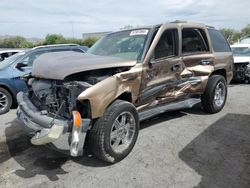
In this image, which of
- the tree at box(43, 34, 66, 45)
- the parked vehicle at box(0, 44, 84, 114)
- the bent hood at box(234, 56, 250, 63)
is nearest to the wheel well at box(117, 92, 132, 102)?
the parked vehicle at box(0, 44, 84, 114)

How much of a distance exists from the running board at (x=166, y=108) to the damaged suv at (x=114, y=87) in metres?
0.02

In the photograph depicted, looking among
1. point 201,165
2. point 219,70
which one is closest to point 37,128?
point 201,165

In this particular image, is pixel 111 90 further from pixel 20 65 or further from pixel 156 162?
pixel 20 65

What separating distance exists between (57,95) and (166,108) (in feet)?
7.13

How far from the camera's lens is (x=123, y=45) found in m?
5.10

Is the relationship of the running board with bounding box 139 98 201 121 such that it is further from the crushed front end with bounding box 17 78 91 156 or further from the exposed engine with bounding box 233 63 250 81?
the exposed engine with bounding box 233 63 250 81

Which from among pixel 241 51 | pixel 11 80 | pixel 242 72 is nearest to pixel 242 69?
pixel 242 72

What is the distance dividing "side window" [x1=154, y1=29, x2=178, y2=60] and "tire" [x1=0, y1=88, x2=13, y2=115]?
13.8 ft

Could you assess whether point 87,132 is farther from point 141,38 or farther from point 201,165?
point 141,38

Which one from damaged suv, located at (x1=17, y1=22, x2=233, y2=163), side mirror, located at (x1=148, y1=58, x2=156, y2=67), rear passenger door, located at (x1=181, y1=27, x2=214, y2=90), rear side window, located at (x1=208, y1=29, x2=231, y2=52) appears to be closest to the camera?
damaged suv, located at (x1=17, y1=22, x2=233, y2=163)

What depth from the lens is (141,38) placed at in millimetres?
4930

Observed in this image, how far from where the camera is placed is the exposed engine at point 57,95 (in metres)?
3.73

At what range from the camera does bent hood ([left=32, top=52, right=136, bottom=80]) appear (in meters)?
3.81

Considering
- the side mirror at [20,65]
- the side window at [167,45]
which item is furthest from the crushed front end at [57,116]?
the side mirror at [20,65]
